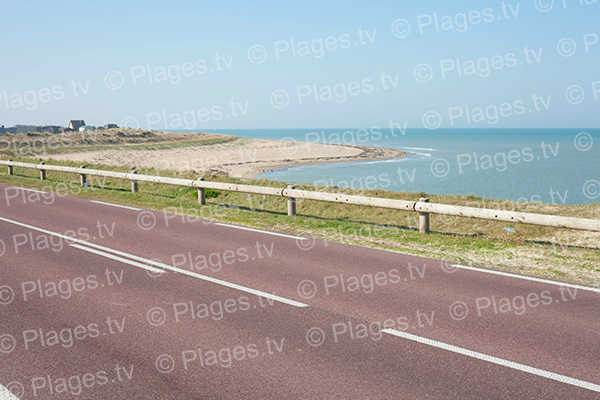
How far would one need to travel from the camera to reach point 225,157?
6650 cm

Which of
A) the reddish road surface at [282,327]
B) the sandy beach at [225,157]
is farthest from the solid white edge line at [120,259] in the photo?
the sandy beach at [225,157]

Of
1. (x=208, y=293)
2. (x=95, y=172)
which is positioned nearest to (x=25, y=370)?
(x=208, y=293)

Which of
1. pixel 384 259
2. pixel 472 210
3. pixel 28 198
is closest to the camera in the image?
pixel 384 259

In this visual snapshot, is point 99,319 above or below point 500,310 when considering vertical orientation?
above

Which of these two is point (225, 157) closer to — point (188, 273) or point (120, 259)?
point (120, 259)

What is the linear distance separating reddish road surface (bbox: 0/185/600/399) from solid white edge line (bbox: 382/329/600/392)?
2cm

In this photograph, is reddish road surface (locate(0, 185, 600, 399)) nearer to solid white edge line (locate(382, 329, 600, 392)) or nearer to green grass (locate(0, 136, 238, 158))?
solid white edge line (locate(382, 329, 600, 392))

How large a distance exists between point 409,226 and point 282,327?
963 centimetres

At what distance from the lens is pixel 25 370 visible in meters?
5.20

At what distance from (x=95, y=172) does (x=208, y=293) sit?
15761mm

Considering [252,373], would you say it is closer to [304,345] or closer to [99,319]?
[304,345]

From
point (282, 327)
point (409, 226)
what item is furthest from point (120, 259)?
point (409, 226)

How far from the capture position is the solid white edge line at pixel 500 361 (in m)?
4.88

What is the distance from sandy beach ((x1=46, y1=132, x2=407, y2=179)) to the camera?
51750mm
